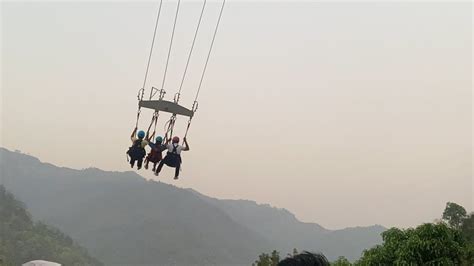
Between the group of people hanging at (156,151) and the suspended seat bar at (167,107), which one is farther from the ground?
the suspended seat bar at (167,107)

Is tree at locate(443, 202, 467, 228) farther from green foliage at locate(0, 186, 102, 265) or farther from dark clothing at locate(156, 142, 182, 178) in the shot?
green foliage at locate(0, 186, 102, 265)

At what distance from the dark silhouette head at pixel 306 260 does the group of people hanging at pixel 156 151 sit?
13.1 m

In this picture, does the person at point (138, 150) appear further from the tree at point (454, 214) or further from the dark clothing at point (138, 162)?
the tree at point (454, 214)

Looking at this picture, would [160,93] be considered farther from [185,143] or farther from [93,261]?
[93,261]

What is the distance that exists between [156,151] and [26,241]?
104 meters

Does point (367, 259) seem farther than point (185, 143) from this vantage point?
Yes

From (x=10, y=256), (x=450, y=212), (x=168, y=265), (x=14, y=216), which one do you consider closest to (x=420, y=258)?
(x=450, y=212)

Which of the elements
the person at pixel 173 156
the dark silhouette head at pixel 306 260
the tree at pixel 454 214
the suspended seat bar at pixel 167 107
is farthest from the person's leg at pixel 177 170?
the tree at pixel 454 214

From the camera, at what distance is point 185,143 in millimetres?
16125

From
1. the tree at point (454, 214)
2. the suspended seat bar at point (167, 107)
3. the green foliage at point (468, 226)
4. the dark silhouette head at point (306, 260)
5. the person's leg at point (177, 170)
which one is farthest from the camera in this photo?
the tree at point (454, 214)

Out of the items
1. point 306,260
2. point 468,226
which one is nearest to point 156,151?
point 306,260

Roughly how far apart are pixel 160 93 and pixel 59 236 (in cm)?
12162

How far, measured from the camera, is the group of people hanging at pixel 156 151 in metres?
15.7

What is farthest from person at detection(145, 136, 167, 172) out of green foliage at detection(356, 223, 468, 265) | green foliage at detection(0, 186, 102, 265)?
green foliage at detection(0, 186, 102, 265)
